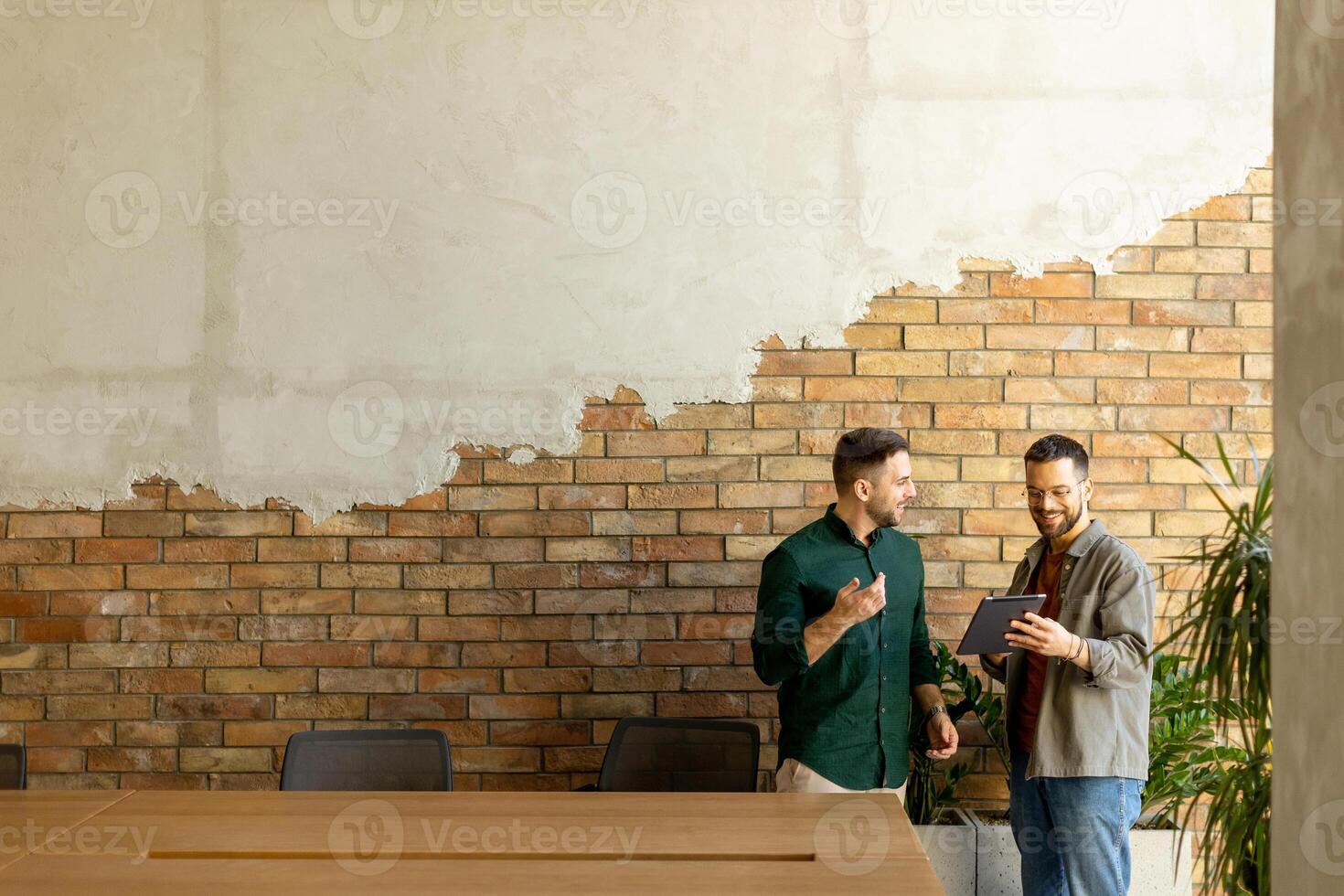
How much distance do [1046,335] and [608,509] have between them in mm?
1626

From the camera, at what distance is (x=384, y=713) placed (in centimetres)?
389

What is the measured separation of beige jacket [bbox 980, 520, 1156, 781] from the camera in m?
2.92

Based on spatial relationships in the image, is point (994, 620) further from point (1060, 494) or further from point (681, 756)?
point (681, 756)

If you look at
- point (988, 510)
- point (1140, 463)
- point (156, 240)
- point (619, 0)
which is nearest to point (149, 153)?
point (156, 240)

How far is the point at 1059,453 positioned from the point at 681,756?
141cm

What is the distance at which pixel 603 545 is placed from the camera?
389 centimetres

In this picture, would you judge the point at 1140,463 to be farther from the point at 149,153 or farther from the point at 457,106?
the point at 149,153

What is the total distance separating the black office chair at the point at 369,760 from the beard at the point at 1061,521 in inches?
71.2

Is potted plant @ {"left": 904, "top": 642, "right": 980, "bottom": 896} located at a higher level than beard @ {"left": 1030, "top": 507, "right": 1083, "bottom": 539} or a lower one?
lower

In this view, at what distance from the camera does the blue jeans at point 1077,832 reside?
115 inches

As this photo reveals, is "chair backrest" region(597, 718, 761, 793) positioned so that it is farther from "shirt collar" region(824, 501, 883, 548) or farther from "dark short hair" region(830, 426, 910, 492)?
"dark short hair" region(830, 426, 910, 492)

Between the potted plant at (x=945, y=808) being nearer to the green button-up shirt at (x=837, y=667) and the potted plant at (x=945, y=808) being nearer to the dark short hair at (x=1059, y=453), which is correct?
the green button-up shirt at (x=837, y=667)

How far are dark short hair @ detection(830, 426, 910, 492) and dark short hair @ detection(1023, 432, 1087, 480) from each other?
369mm

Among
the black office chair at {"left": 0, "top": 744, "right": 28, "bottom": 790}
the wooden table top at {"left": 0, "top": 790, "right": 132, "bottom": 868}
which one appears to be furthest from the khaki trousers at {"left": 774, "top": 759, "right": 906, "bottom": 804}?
the black office chair at {"left": 0, "top": 744, "right": 28, "bottom": 790}
